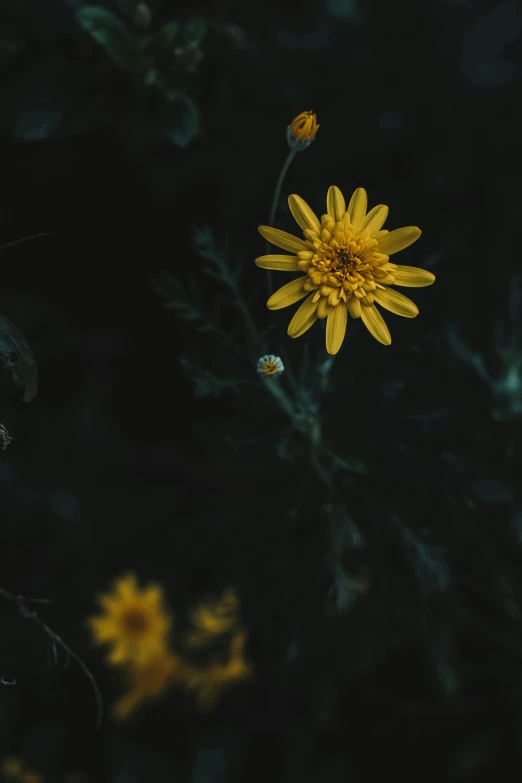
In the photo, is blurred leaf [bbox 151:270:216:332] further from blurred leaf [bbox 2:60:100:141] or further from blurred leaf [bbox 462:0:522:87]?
blurred leaf [bbox 462:0:522:87]

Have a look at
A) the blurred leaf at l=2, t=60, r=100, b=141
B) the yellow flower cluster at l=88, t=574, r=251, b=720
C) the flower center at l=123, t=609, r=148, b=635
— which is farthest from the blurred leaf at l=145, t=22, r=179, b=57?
the flower center at l=123, t=609, r=148, b=635

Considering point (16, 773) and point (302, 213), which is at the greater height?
point (302, 213)

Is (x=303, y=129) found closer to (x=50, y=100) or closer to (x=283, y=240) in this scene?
(x=283, y=240)

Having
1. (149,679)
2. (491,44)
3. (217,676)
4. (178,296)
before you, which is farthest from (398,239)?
(491,44)

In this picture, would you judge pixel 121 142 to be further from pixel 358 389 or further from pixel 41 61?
pixel 358 389

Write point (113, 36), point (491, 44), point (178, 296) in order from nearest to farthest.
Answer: point (178, 296)
point (113, 36)
point (491, 44)

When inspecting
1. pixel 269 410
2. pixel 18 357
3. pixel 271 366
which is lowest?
pixel 269 410
